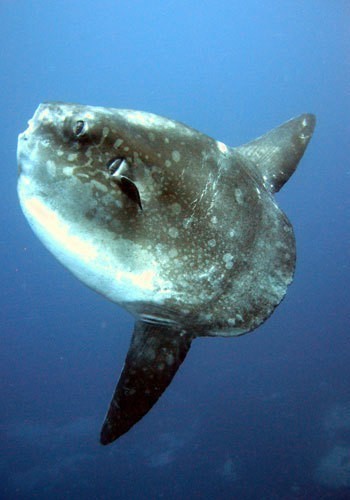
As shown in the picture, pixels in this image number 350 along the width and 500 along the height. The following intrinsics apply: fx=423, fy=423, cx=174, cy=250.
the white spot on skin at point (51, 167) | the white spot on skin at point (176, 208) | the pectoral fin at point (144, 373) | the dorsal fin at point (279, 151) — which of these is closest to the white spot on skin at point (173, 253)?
the white spot on skin at point (176, 208)

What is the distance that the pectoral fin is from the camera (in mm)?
2992

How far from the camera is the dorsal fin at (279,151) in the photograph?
3961mm

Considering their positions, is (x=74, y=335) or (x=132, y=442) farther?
(x=74, y=335)

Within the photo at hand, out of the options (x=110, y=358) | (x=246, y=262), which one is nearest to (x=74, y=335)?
(x=110, y=358)

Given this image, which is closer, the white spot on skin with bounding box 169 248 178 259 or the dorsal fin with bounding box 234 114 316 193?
the white spot on skin with bounding box 169 248 178 259

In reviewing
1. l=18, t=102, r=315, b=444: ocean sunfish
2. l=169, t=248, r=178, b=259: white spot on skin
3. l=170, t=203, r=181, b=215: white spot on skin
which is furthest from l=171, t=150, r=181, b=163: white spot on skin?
l=169, t=248, r=178, b=259: white spot on skin

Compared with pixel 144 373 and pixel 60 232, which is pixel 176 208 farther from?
pixel 144 373

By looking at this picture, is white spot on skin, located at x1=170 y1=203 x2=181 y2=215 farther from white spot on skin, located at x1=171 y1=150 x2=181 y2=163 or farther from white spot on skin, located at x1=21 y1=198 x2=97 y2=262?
white spot on skin, located at x1=21 y1=198 x2=97 y2=262

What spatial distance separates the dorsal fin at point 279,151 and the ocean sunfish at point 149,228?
0.76m

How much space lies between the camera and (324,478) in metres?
14.7

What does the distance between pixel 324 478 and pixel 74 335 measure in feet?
77.6

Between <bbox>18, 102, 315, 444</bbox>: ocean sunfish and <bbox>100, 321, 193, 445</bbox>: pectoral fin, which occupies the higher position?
<bbox>18, 102, 315, 444</bbox>: ocean sunfish

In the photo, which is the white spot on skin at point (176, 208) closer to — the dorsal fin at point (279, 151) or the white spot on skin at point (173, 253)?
the white spot on skin at point (173, 253)

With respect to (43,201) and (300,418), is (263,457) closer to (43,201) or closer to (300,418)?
(300,418)
